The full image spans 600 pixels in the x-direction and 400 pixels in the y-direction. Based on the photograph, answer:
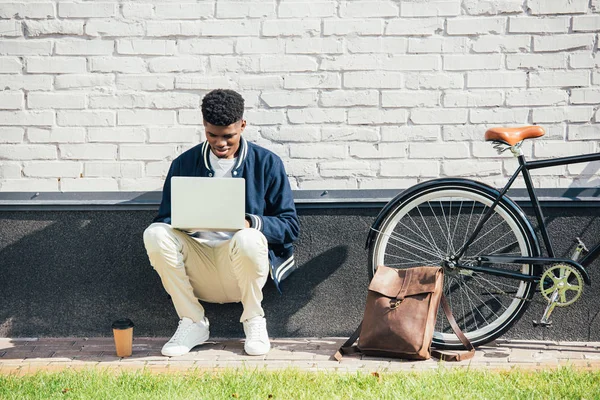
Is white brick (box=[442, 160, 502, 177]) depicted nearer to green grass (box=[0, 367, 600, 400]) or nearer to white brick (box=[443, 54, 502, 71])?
white brick (box=[443, 54, 502, 71])

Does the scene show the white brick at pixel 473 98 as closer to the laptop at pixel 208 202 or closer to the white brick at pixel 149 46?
the laptop at pixel 208 202

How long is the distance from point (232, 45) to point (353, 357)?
182 cm

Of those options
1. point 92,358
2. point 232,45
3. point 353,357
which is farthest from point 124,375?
point 232,45

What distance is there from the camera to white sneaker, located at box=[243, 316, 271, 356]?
14.5 ft

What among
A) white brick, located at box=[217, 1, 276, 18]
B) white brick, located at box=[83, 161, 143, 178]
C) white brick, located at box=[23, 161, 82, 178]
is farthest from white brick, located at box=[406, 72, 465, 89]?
white brick, located at box=[23, 161, 82, 178]

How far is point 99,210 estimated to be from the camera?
482 cm

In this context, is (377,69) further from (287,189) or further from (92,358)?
(92,358)

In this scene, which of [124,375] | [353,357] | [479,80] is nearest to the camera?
[124,375]

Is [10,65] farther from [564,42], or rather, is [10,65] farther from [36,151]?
[564,42]

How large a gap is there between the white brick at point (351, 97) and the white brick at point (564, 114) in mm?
885

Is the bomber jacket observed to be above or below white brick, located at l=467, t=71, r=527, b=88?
below

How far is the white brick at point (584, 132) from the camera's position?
15.4 feet

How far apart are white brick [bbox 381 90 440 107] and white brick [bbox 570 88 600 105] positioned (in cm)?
74

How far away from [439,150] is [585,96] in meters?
0.84
